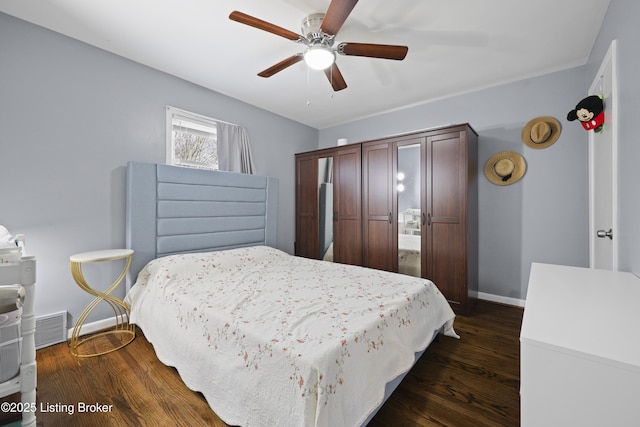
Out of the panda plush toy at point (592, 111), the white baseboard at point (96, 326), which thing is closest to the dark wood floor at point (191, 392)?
the white baseboard at point (96, 326)

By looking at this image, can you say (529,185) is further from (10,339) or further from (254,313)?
(10,339)

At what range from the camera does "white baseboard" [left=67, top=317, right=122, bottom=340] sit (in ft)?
7.97

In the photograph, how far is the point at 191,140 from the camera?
3.25 m

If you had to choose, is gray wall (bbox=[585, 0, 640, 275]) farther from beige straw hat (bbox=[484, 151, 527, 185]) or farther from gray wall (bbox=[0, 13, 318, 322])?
gray wall (bbox=[0, 13, 318, 322])

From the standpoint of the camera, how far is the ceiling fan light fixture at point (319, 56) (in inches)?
77.2

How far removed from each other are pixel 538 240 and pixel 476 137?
1.41m

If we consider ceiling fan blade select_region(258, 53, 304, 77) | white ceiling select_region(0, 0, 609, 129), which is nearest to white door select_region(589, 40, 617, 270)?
white ceiling select_region(0, 0, 609, 129)

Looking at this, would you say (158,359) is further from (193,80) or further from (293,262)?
(193,80)

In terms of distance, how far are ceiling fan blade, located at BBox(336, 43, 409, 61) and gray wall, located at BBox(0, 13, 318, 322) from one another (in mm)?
2150

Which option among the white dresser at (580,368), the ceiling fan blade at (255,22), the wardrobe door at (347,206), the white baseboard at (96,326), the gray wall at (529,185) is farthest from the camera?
the wardrobe door at (347,206)

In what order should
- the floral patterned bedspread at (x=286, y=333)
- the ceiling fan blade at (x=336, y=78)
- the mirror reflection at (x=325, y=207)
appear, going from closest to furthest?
the floral patterned bedspread at (x=286, y=333), the ceiling fan blade at (x=336, y=78), the mirror reflection at (x=325, y=207)

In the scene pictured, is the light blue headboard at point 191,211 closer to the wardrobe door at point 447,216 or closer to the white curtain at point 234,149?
the white curtain at point 234,149

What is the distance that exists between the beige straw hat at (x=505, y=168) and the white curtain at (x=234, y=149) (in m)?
3.13

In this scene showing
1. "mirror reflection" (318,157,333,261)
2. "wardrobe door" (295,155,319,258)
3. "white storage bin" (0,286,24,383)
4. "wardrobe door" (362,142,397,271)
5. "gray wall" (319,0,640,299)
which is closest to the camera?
"white storage bin" (0,286,24,383)
